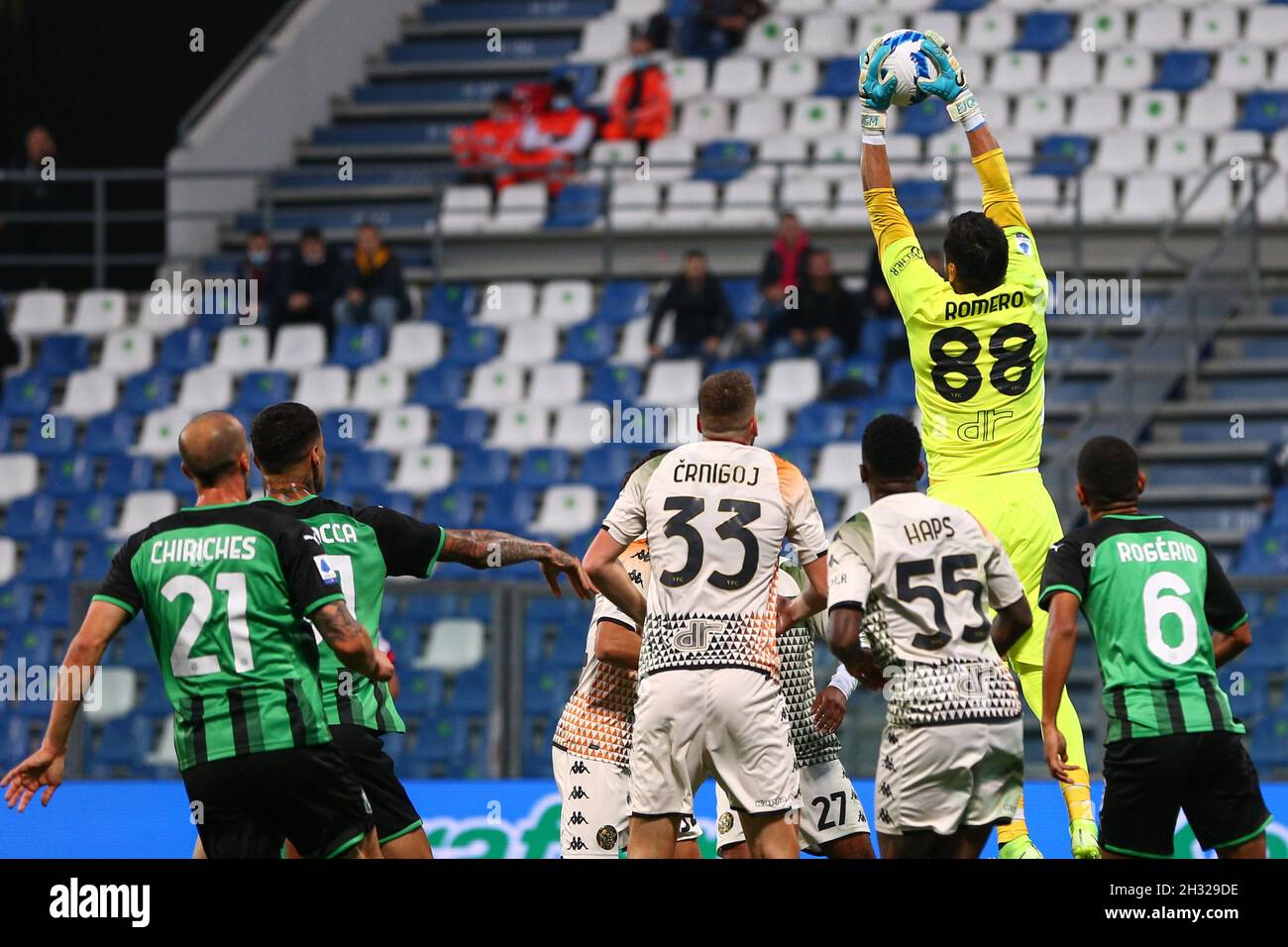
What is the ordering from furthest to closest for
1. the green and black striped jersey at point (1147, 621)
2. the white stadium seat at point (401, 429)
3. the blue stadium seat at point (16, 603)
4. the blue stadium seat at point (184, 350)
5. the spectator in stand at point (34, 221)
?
the spectator in stand at point (34, 221) < the blue stadium seat at point (184, 350) < the white stadium seat at point (401, 429) < the blue stadium seat at point (16, 603) < the green and black striped jersey at point (1147, 621)

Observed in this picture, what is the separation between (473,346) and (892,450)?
10.5 meters

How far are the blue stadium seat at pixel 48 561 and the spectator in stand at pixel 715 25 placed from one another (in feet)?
24.0

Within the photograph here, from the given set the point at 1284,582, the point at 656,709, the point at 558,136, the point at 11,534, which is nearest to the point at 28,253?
the point at 11,534

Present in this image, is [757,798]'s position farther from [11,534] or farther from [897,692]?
[11,534]

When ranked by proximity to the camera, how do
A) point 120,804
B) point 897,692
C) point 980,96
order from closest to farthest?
point 897,692, point 120,804, point 980,96

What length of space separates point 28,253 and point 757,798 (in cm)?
1382

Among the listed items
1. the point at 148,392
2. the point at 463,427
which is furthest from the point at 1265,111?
the point at 148,392

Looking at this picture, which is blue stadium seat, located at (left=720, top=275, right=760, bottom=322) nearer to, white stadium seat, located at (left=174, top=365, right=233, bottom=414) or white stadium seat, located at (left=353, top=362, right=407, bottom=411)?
white stadium seat, located at (left=353, top=362, right=407, bottom=411)

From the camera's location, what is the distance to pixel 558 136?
18.7 m

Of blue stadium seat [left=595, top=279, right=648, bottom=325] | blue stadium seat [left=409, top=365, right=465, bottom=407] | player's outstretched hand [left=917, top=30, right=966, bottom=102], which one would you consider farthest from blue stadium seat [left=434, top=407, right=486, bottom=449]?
player's outstretched hand [left=917, top=30, right=966, bottom=102]

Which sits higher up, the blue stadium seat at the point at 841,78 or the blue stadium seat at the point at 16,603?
the blue stadium seat at the point at 841,78

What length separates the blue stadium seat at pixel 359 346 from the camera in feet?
56.9

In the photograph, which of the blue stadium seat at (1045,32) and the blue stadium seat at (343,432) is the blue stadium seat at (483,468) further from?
the blue stadium seat at (1045,32)

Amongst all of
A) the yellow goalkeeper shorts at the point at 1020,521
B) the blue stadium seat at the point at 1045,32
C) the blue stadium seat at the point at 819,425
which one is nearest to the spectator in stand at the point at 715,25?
the blue stadium seat at the point at 1045,32
